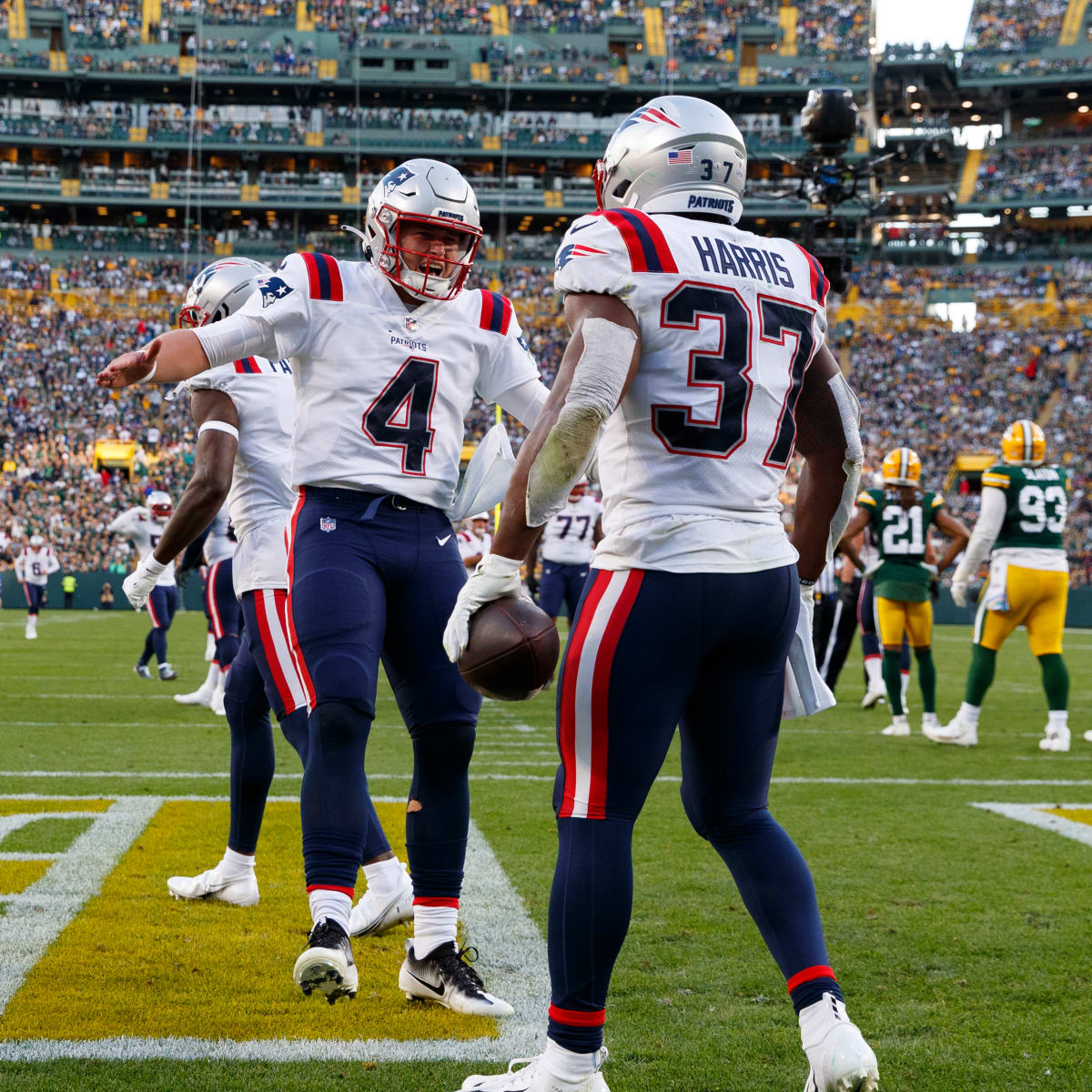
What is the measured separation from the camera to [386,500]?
125 inches

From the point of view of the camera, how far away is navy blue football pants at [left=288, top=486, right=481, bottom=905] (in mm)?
2943

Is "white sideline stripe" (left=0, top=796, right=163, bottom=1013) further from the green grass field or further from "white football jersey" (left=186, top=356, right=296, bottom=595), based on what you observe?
"white football jersey" (left=186, top=356, right=296, bottom=595)

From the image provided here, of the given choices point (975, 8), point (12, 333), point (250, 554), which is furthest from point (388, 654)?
point (975, 8)

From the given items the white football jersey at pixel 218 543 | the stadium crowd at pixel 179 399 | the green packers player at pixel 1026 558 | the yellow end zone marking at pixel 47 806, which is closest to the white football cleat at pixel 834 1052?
the yellow end zone marking at pixel 47 806

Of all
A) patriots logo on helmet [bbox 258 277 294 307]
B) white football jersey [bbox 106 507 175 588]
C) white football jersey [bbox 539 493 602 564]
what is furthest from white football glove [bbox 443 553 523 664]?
white football jersey [bbox 106 507 175 588]

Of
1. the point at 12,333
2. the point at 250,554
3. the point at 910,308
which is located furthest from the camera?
the point at 910,308

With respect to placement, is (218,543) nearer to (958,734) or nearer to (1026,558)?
(958,734)

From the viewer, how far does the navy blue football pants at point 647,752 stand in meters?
2.27

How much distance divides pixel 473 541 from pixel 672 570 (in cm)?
1134

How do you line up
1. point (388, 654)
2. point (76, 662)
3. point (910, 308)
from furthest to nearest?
point (910, 308)
point (76, 662)
point (388, 654)

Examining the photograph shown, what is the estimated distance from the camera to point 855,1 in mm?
46719

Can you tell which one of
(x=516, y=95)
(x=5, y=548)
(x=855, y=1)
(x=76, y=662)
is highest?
(x=855, y=1)

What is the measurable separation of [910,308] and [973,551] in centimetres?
3251

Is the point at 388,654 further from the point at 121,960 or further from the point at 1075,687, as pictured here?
the point at 1075,687
